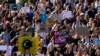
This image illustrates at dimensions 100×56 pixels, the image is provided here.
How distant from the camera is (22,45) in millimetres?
15484

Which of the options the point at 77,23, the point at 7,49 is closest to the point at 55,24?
the point at 77,23

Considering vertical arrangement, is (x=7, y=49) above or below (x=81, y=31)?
below

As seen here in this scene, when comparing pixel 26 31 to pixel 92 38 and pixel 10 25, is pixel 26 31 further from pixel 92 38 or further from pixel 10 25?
pixel 92 38

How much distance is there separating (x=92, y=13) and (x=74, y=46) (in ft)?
7.78

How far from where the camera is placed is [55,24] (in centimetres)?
2094

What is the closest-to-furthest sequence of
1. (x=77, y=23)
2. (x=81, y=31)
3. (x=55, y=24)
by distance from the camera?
(x=81, y=31)
(x=77, y=23)
(x=55, y=24)

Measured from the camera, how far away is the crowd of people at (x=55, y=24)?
754 inches

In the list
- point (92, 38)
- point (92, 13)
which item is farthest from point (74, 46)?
point (92, 13)

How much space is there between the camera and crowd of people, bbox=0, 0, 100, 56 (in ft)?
62.8

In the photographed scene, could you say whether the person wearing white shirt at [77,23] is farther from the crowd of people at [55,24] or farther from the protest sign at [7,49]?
the protest sign at [7,49]

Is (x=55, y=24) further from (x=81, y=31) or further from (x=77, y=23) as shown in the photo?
(x=81, y=31)

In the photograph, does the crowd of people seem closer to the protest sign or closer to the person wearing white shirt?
the person wearing white shirt

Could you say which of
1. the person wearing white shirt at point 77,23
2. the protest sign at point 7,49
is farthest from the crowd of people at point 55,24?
the protest sign at point 7,49

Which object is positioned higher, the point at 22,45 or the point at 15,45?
the point at 22,45
